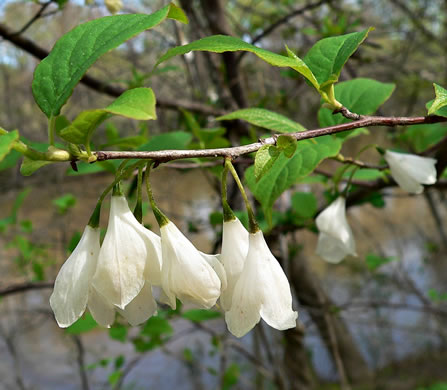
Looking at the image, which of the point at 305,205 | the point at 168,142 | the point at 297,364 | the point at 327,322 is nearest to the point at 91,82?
the point at 168,142

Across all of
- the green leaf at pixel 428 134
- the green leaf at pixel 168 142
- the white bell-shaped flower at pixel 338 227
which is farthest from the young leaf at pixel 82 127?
the green leaf at pixel 428 134

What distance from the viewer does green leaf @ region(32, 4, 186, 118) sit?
0.45 metres

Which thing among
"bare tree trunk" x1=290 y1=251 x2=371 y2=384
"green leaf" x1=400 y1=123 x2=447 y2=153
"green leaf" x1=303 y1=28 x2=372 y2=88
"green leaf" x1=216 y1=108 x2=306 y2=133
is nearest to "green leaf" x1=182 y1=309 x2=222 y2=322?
"bare tree trunk" x1=290 y1=251 x2=371 y2=384

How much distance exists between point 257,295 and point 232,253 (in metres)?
0.06

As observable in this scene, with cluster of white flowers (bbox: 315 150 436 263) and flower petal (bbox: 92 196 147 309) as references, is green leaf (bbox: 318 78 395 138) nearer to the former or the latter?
cluster of white flowers (bbox: 315 150 436 263)

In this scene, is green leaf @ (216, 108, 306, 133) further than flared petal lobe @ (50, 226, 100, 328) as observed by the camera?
Yes

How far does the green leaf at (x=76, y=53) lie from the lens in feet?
1.49

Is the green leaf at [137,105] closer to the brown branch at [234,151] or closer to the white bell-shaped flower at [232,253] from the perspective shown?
the brown branch at [234,151]

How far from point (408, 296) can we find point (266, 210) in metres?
4.62

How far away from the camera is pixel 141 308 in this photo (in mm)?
522

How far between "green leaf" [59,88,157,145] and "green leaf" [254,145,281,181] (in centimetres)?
12

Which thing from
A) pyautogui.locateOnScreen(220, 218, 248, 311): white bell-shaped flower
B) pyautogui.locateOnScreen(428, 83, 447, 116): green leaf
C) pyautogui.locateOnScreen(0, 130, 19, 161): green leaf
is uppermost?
pyautogui.locateOnScreen(0, 130, 19, 161): green leaf

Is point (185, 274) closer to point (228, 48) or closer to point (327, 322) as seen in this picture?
point (228, 48)

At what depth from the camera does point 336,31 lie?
189 centimetres
